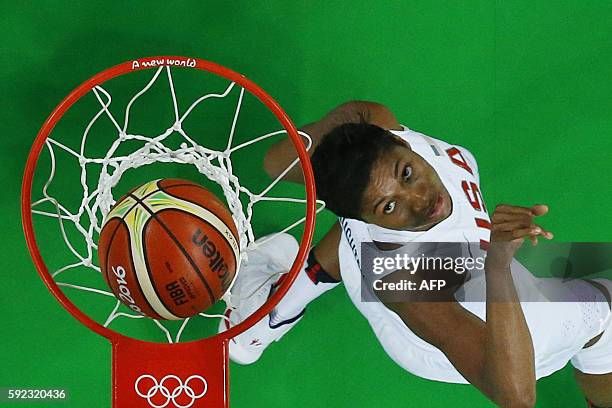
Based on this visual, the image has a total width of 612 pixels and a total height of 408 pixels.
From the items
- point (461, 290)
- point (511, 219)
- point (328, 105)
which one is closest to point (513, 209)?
point (511, 219)

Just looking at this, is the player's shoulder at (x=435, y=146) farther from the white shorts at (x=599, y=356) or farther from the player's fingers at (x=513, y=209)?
the white shorts at (x=599, y=356)

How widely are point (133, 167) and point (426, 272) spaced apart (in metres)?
0.71

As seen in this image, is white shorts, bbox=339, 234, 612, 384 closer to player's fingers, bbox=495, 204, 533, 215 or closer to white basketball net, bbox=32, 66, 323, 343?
player's fingers, bbox=495, 204, 533, 215

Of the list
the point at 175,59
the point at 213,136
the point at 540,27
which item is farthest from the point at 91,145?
the point at 540,27

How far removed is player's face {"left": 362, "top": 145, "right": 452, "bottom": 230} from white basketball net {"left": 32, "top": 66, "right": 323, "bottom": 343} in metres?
→ 0.13

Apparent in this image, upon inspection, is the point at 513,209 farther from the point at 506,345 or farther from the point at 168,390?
the point at 168,390

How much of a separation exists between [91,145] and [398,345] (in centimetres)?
86

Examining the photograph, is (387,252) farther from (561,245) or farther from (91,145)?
(91,145)

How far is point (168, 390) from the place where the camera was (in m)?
1.32

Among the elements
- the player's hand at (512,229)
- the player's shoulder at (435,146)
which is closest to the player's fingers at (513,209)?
the player's hand at (512,229)

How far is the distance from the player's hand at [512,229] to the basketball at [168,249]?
2.20ft

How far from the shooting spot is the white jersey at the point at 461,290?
1640mm

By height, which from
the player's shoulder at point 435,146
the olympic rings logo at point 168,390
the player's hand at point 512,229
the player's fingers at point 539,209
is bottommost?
the olympic rings logo at point 168,390

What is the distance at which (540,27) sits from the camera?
1700mm
